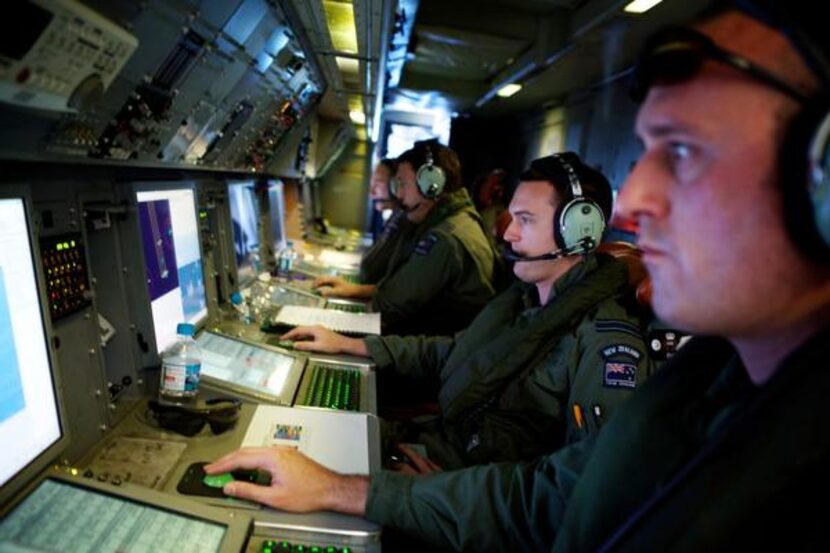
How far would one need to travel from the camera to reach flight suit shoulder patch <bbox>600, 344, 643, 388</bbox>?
4.24 ft

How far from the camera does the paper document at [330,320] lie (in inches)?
90.4

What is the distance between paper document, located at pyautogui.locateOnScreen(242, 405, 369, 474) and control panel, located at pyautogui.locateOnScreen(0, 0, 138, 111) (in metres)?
0.87

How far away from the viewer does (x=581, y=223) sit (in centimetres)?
163

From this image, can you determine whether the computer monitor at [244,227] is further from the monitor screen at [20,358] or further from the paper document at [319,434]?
the monitor screen at [20,358]

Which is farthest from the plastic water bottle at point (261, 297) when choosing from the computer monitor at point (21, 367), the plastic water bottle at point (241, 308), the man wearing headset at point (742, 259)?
the man wearing headset at point (742, 259)

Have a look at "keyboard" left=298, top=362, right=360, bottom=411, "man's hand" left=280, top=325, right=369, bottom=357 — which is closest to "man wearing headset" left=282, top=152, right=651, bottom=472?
"keyboard" left=298, top=362, right=360, bottom=411

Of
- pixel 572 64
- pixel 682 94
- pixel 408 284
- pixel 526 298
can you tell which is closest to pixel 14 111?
pixel 682 94

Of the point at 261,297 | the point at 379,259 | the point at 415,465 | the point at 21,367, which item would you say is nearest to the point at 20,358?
the point at 21,367

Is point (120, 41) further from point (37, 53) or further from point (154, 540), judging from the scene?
point (154, 540)

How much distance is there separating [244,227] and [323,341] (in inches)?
40.5

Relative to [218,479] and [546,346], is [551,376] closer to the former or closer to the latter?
[546,346]

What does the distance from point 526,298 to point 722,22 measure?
131 centimetres

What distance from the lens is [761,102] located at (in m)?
0.58

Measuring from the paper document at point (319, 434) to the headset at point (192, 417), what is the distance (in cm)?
7
